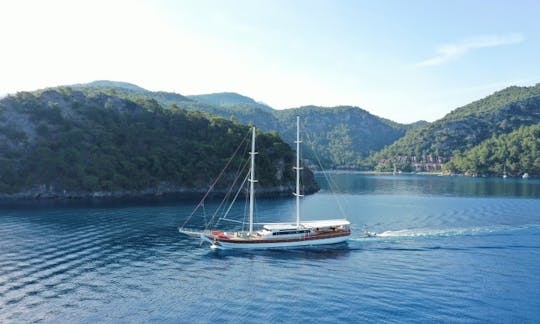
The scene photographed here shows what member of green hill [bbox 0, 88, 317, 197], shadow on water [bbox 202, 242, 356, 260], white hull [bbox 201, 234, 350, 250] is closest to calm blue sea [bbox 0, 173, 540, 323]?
shadow on water [bbox 202, 242, 356, 260]

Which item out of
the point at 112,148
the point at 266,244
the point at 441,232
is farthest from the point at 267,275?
the point at 112,148

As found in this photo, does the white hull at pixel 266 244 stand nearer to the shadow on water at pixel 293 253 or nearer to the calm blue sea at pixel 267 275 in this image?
the shadow on water at pixel 293 253

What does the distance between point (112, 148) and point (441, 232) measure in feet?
328

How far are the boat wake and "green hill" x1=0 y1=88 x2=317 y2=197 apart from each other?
7693 cm

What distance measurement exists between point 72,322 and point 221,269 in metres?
17.1

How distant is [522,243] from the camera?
2184 inches

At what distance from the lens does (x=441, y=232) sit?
206 feet

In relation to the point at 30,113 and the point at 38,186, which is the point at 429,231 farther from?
the point at 30,113

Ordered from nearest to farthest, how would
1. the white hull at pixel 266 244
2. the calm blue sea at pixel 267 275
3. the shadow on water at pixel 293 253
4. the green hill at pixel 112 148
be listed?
the calm blue sea at pixel 267 275 → the shadow on water at pixel 293 253 → the white hull at pixel 266 244 → the green hill at pixel 112 148

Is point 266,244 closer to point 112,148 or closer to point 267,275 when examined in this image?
point 267,275

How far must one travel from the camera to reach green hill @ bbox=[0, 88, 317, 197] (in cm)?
11175

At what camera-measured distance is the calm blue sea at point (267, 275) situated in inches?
1257

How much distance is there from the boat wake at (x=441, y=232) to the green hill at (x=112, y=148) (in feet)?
252

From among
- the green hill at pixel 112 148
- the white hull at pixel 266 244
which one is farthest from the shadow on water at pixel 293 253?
the green hill at pixel 112 148
